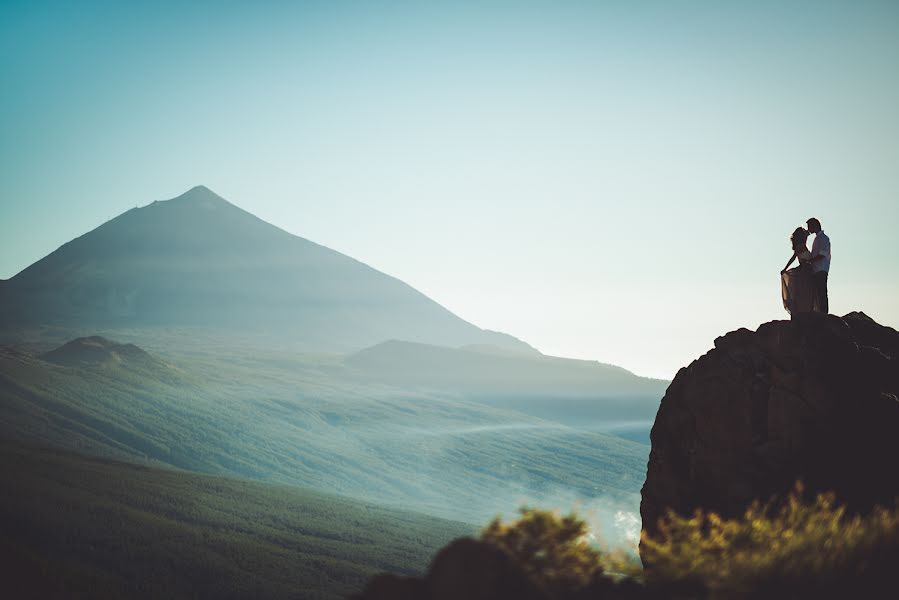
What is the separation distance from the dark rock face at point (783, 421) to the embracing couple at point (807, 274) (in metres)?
0.56

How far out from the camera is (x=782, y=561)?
20.6 feet

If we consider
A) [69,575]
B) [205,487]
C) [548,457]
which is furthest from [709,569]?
[548,457]

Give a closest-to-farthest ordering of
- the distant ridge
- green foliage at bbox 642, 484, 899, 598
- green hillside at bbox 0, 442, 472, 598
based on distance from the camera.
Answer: green foliage at bbox 642, 484, 899, 598, green hillside at bbox 0, 442, 472, 598, the distant ridge

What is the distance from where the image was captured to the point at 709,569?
6309 millimetres

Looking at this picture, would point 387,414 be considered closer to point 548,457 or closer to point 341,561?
point 548,457

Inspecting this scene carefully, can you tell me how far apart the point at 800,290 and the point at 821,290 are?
15.8 inches

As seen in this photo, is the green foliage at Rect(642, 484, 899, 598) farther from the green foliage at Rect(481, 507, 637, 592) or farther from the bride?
the bride

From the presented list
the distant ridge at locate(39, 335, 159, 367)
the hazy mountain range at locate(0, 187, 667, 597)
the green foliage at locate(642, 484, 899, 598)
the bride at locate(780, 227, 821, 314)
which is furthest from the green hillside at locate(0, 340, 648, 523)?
the green foliage at locate(642, 484, 899, 598)

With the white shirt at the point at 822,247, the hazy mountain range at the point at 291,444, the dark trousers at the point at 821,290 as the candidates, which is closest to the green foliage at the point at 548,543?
the white shirt at the point at 822,247

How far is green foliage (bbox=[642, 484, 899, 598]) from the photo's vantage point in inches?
239

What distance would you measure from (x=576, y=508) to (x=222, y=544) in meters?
54.4

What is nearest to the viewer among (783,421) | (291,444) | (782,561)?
(782,561)

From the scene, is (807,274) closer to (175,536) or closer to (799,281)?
(799,281)

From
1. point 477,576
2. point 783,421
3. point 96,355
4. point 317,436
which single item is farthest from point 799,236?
point 96,355
